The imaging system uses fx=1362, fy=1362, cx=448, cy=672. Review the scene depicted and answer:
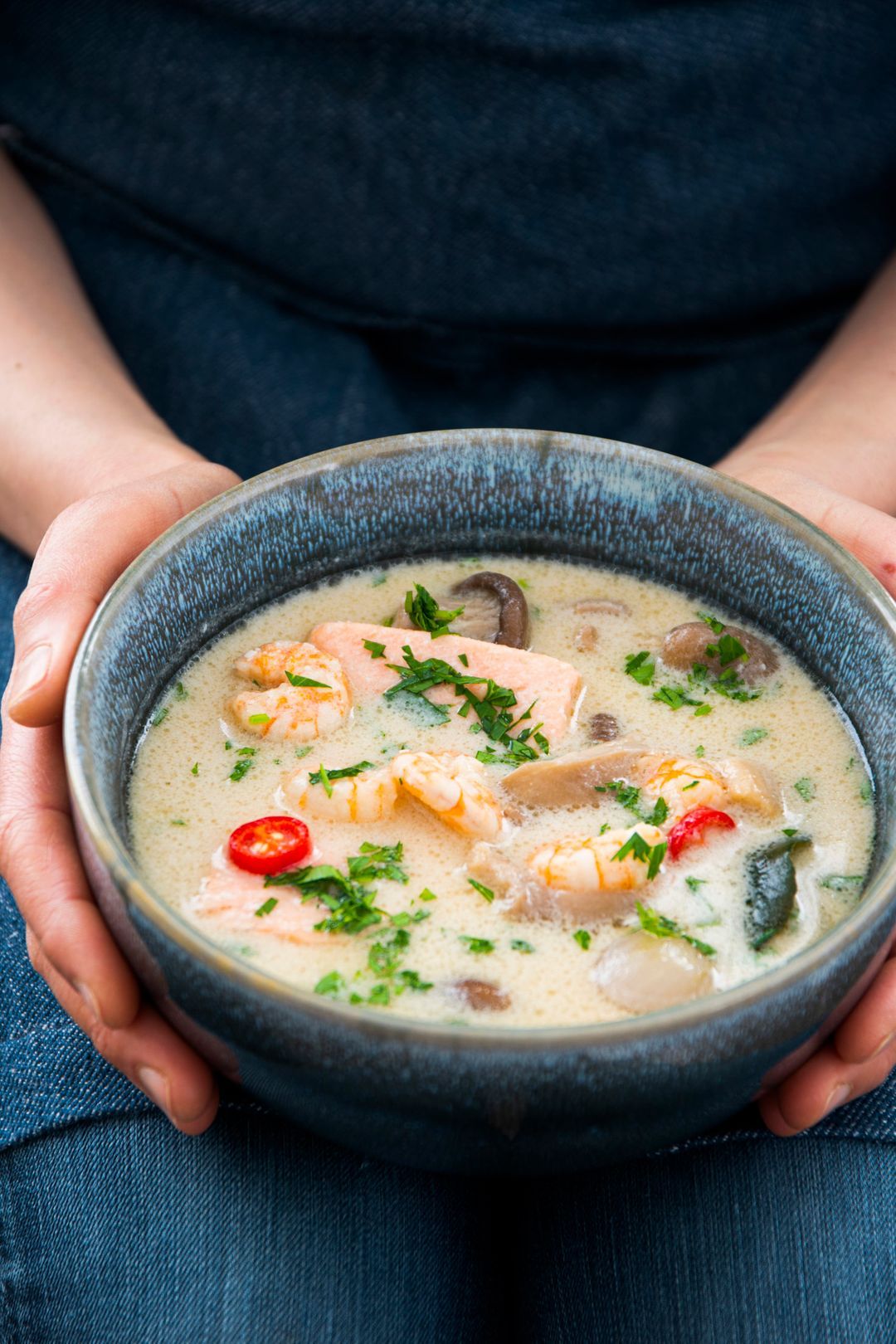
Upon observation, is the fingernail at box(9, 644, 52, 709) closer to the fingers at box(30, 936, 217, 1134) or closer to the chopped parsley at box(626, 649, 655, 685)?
the fingers at box(30, 936, 217, 1134)

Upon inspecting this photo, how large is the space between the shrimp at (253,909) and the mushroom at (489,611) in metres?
0.50

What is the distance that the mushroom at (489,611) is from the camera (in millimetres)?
1817

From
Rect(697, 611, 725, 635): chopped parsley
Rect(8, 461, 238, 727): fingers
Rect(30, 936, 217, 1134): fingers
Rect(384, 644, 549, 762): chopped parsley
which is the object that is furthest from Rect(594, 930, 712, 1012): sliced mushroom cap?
Rect(8, 461, 238, 727): fingers

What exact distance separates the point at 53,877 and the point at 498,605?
2.34 ft

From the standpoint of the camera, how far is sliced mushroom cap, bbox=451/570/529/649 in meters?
1.81

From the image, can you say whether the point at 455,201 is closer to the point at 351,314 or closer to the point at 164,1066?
the point at 351,314

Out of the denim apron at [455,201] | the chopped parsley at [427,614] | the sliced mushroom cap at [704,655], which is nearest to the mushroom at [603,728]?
the sliced mushroom cap at [704,655]

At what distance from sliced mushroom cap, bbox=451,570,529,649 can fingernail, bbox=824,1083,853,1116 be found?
67 centimetres

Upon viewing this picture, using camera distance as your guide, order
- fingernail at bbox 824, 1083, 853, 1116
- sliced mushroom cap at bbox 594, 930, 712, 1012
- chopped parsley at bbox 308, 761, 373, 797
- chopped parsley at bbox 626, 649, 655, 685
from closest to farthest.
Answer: sliced mushroom cap at bbox 594, 930, 712, 1012
fingernail at bbox 824, 1083, 853, 1116
chopped parsley at bbox 308, 761, 373, 797
chopped parsley at bbox 626, 649, 655, 685

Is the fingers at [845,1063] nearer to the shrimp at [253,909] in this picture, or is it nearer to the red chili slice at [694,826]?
the red chili slice at [694,826]

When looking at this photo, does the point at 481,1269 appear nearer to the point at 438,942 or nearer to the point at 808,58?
the point at 438,942

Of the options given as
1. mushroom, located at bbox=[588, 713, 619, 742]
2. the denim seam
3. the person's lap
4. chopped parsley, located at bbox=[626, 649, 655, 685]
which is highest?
chopped parsley, located at bbox=[626, 649, 655, 685]

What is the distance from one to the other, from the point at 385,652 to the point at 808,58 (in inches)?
54.3

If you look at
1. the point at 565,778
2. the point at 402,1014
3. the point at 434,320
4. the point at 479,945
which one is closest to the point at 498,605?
the point at 565,778
